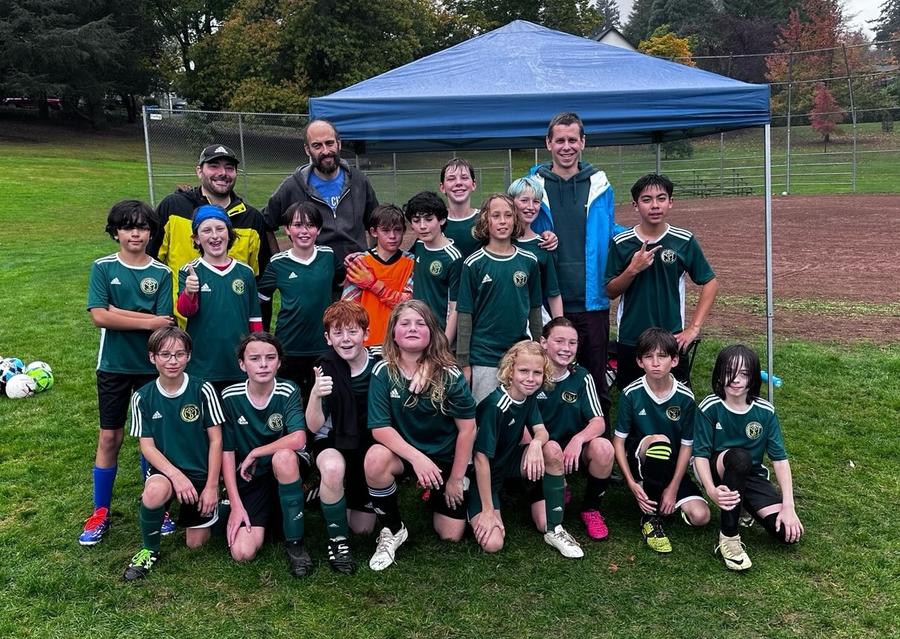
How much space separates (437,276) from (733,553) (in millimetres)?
2075

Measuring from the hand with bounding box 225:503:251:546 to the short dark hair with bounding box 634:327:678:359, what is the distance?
7.13 ft

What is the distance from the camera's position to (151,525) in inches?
130

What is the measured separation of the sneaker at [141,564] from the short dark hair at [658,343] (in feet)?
8.63

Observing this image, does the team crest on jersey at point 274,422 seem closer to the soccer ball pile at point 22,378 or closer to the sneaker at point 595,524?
the sneaker at point 595,524

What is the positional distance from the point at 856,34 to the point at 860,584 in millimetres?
47614

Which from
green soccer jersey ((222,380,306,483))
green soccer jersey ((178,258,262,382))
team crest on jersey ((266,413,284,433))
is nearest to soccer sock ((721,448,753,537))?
green soccer jersey ((222,380,306,483))

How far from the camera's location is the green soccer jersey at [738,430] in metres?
3.53

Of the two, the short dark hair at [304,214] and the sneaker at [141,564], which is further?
the short dark hair at [304,214]

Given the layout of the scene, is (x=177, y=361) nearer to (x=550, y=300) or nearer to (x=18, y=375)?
(x=550, y=300)

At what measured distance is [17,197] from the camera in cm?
1956

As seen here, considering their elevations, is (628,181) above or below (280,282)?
above

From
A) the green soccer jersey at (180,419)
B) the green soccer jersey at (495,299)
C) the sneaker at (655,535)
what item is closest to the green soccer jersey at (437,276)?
the green soccer jersey at (495,299)

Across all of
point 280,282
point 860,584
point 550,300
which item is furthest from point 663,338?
point 280,282

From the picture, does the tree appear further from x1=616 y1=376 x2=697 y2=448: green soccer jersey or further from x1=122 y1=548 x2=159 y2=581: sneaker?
x1=122 y1=548 x2=159 y2=581: sneaker
